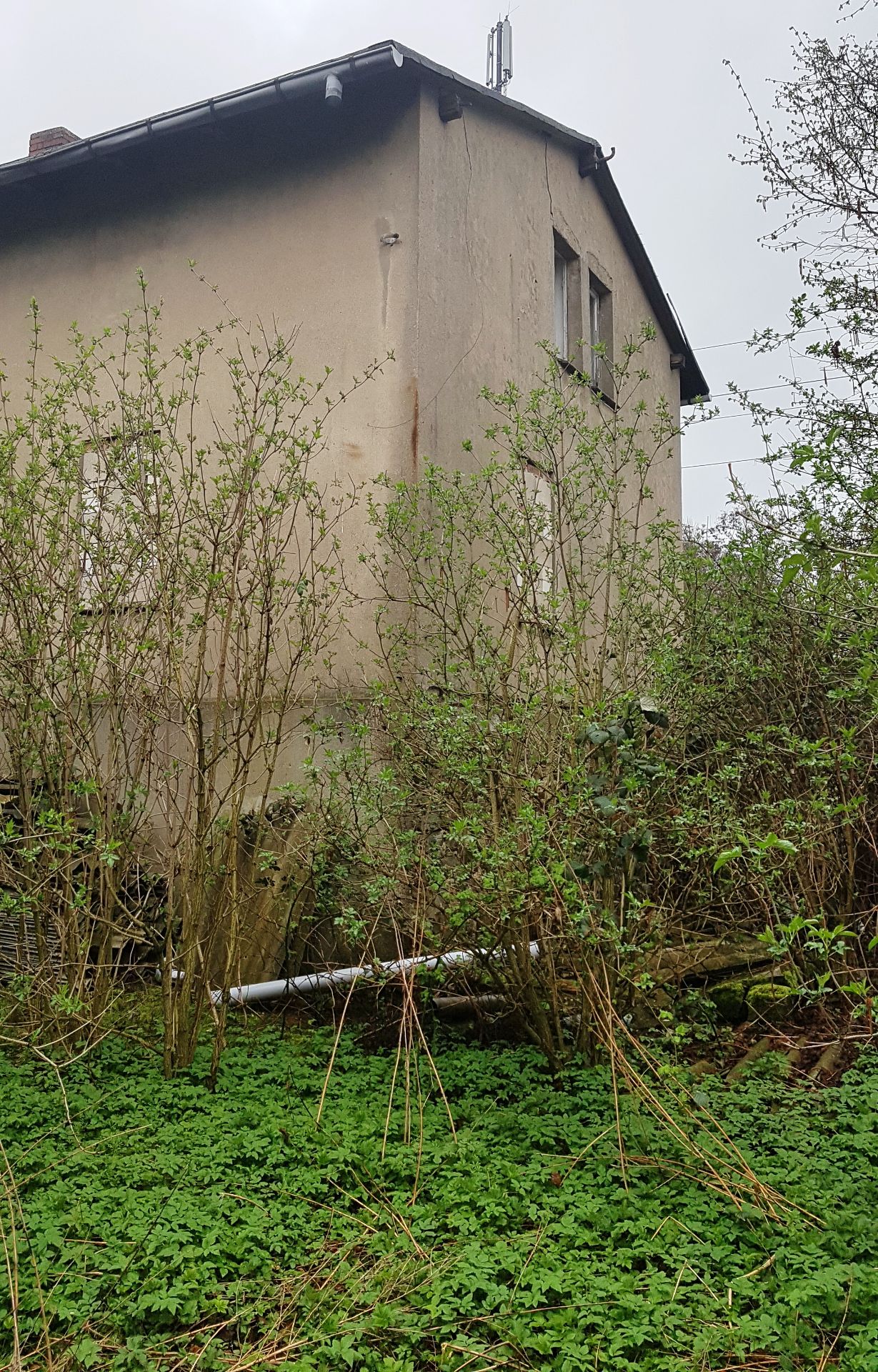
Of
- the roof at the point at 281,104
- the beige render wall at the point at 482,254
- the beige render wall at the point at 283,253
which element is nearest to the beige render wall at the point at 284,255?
the beige render wall at the point at 283,253

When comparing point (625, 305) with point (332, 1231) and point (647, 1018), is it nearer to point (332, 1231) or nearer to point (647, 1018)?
point (647, 1018)

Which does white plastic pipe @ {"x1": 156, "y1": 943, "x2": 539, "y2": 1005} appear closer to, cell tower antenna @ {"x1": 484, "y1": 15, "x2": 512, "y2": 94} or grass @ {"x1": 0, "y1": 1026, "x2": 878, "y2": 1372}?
grass @ {"x1": 0, "y1": 1026, "x2": 878, "y2": 1372}

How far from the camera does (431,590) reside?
252 inches

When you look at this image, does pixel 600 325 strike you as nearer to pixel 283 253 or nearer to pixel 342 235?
pixel 342 235

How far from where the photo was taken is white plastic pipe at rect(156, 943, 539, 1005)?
16.7 feet

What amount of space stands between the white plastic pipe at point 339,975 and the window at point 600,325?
298 inches

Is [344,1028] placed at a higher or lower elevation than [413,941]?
lower

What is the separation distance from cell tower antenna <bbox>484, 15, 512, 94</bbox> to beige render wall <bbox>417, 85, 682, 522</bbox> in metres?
3.48

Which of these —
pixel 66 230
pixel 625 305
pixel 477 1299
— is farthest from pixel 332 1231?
pixel 625 305

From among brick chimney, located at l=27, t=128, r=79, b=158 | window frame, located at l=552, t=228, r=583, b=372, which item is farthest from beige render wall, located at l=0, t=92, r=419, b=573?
window frame, located at l=552, t=228, r=583, b=372

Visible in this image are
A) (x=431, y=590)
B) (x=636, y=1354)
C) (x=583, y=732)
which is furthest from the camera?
(x=431, y=590)

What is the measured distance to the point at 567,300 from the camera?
11.1 metres

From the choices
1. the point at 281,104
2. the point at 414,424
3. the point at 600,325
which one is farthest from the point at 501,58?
the point at 414,424

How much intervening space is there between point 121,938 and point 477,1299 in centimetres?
330
